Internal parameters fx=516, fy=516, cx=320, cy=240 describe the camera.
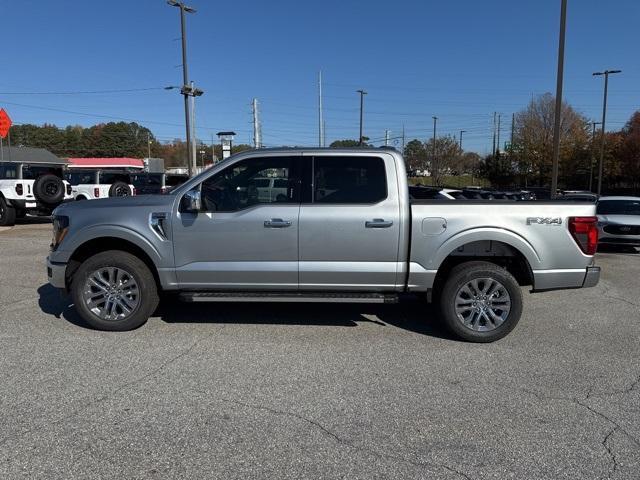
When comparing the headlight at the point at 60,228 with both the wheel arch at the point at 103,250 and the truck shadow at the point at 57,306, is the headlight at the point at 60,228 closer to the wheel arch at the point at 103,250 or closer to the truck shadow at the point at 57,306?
the wheel arch at the point at 103,250

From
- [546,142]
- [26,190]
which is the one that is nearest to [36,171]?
[26,190]

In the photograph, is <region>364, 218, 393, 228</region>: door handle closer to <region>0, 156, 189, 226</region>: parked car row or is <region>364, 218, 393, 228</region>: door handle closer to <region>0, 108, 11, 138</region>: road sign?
<region>0, 156, 189, 226</region>: parked car row

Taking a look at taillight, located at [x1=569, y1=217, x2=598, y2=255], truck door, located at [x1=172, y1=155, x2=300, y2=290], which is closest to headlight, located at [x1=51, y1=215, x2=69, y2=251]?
truck door, located at [x1=172, y1=155, x2=300, y2=290]

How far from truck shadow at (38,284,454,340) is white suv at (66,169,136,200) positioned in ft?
40.4

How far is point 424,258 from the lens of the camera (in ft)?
17.1

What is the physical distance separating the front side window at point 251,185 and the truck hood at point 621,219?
35.7ft

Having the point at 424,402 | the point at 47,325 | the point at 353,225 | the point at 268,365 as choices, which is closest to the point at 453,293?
the point at 353,225

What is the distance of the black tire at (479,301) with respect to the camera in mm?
5199

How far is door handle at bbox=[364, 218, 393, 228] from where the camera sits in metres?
5.13

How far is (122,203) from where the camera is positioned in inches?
214

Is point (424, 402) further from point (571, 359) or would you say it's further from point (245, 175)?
point (245, 175)

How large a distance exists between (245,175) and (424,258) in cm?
203

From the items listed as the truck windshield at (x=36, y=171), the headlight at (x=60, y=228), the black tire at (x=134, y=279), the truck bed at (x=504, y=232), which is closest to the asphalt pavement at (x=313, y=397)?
the black tire at (x=134, y=279)

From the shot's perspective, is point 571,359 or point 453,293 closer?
point 571,359
